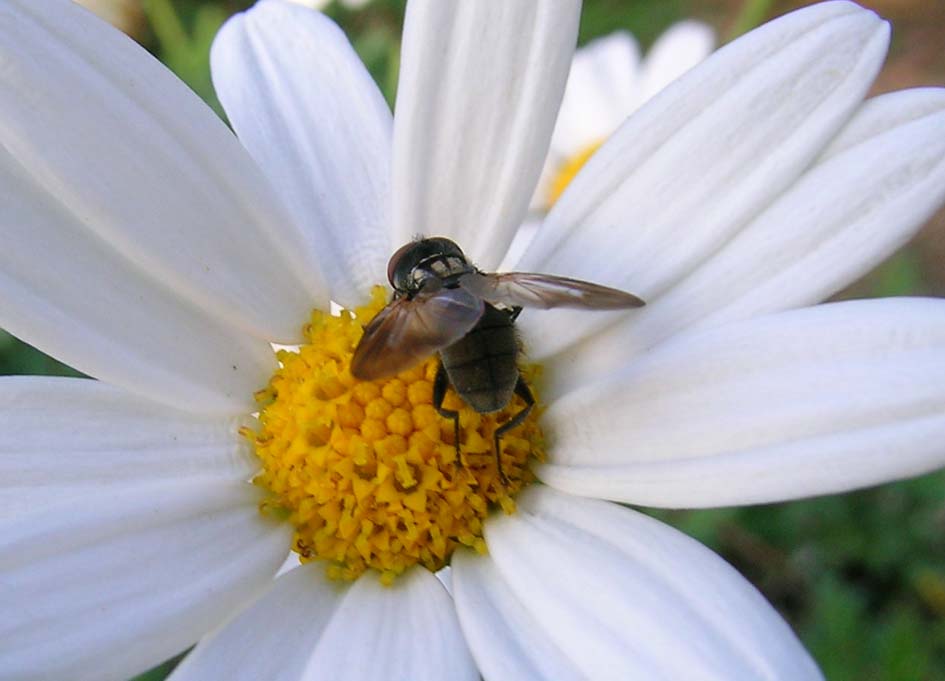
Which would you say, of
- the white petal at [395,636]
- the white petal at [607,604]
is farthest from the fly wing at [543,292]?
the white petal at [395,636]

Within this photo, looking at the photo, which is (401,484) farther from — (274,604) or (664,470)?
(664,470)

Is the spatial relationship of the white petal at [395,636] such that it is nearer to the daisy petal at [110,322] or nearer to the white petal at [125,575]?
the white petal at [125,575]

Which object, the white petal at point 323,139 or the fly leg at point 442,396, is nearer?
the fly leg at point 442,396

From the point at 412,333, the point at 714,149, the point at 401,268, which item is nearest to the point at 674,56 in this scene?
the point at 714,149

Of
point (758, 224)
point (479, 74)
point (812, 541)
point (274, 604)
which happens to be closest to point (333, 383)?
point (274, 604)

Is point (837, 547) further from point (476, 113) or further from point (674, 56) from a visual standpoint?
point (476, 113)

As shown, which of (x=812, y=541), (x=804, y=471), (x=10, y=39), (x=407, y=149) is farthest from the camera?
(x=812, y=541)
